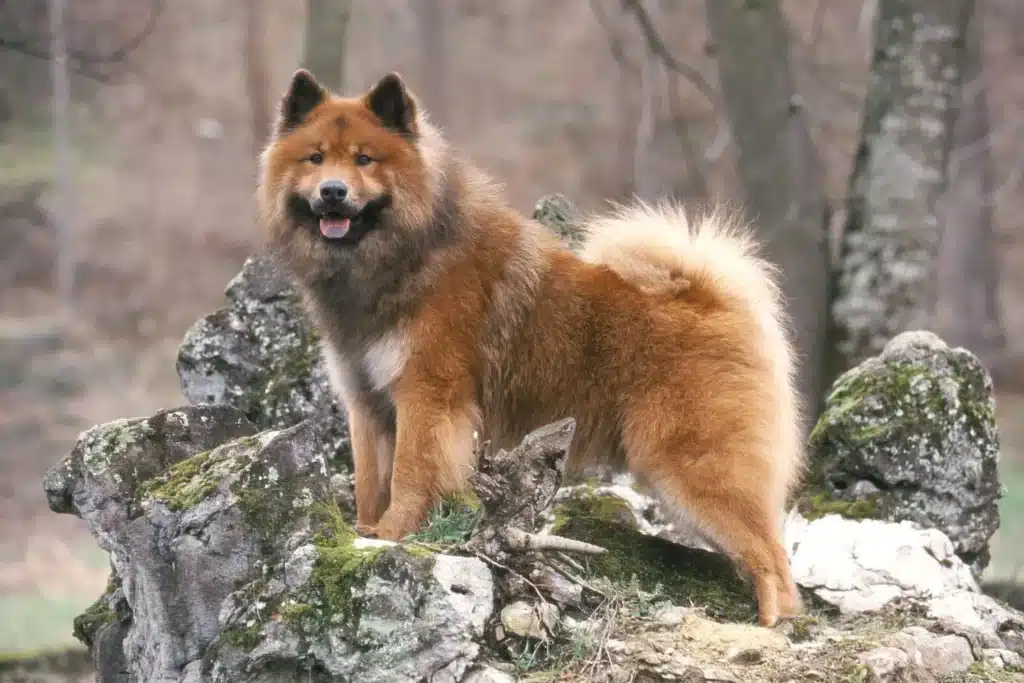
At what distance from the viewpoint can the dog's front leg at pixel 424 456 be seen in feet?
15.7

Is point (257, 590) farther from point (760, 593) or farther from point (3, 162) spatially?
point (3, 162)

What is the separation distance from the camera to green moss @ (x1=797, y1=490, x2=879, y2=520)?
19.0ft

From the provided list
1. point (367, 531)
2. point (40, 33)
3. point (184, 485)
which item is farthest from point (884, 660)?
point (40, 33)

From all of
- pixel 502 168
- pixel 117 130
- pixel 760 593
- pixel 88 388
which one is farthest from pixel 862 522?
pixel 117 130

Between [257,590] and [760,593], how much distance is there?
80.4 inches

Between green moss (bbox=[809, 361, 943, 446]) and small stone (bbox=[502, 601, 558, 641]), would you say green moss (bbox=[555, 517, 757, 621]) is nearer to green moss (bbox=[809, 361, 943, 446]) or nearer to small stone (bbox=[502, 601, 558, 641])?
small stone (bbox=[502, 601, 558, 641])

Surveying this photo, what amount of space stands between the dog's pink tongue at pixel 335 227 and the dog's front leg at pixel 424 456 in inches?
28.5

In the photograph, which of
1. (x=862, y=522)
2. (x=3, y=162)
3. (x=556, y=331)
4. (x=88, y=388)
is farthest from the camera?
(x=3, y=162)

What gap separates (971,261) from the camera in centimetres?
1928

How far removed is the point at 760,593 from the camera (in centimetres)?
480

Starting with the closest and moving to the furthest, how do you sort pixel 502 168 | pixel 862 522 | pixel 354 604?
pixel 354 604 < pixel 862 522 < pixel 502 168

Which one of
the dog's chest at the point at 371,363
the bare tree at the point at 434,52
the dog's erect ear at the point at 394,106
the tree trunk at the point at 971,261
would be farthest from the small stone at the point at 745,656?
the bare tree at the point at 434,52

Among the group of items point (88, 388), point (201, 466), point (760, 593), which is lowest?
point (760, 593)

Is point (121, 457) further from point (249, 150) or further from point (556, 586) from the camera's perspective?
point (249, 150)
